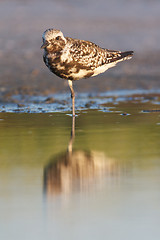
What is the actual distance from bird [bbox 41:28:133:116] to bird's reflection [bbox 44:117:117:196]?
3.41m

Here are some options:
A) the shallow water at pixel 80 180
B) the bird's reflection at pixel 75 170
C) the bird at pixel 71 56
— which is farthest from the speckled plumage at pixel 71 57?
the bird's reflection at pixel 75 170

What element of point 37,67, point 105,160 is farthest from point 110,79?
point 105,160

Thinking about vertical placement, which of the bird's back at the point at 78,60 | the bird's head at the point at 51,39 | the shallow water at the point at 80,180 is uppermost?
the bird's head at the point at 51,39

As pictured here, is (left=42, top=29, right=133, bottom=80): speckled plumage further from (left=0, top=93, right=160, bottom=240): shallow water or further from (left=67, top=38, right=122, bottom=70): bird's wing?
(left=0, top=93, right=160, bottom=240): shallow water

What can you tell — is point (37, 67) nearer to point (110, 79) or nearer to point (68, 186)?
point (110, 79)

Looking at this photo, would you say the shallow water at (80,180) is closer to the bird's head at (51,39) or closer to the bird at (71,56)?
the bird at (71,56)

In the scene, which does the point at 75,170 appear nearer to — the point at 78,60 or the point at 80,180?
the point at 80,180

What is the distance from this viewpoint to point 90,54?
10453 mm

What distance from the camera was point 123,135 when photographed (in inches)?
291

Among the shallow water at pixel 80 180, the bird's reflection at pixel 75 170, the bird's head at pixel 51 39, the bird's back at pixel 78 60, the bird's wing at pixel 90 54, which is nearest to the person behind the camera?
the shallow water at pixel 80 180

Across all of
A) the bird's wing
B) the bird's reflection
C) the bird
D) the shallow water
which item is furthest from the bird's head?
the bird's reflection

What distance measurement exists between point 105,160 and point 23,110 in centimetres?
549

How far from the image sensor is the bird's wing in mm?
9961

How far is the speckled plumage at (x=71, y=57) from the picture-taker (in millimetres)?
9484
